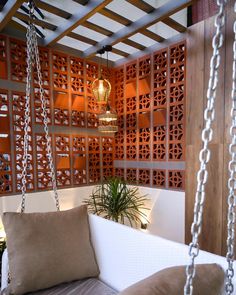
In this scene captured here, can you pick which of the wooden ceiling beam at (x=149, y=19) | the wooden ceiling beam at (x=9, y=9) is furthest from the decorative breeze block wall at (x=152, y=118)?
the wooden ceiling beam at (x=9, y=9)

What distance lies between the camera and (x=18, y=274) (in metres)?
1.36

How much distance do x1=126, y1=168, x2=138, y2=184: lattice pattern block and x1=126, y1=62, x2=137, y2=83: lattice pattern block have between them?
1415 millimetres

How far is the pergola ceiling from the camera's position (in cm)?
200

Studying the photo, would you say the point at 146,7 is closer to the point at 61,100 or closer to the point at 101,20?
the point at 101,20

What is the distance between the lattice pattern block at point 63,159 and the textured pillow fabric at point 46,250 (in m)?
1.40

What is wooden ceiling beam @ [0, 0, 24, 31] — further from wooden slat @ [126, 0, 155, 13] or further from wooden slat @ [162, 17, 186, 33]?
wooden slat @ [162, 17, 186, 33]

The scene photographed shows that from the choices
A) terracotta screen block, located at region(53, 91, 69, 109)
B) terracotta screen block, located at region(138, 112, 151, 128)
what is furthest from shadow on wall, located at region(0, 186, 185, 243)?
terracotta screen block, located at region(53, 91, 69, 109)

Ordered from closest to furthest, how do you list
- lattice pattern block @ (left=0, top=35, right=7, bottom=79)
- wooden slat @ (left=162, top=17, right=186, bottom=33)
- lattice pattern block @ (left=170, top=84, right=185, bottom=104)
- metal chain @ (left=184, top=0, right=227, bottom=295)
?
metal chain @ (left=184, top=0, right=227, bottom=295) < wooden slat @ (left=162, top=17, right=186, bottom=33) < lattice pattern block @ (left=0, top=35, right=7, bottom=79) < lattice pattern block @ (left=170, top=84, right=185, bottom=104)

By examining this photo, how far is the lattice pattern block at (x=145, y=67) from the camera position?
10.1 ft

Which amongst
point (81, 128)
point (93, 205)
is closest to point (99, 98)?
point (81, 128)

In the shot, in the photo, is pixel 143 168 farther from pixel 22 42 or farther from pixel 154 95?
pixel 22 42

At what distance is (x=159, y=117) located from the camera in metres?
2.97

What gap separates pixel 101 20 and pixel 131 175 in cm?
224

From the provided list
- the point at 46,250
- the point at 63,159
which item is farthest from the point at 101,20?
the point at 46,250
